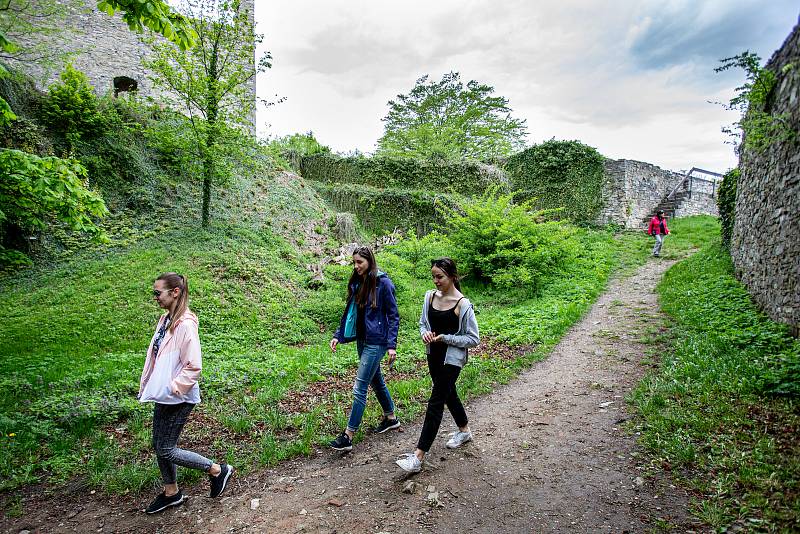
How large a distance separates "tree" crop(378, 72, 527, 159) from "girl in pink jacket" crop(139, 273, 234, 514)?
79.5 ft

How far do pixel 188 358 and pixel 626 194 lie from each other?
19468mm

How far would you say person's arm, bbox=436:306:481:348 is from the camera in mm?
3504

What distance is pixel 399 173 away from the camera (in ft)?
61.8

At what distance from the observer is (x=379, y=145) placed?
90.5 ft

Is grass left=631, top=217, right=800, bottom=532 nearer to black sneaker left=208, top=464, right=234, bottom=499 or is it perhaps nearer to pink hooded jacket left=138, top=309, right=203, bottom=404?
black sneaker left=208, top=464, right=234, bottom=499

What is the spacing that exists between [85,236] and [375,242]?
876cm

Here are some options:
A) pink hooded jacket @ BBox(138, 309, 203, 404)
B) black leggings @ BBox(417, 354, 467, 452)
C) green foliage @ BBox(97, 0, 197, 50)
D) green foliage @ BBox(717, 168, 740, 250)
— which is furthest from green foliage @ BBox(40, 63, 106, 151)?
green foliage @ BBox(717, 168, 740, 250)

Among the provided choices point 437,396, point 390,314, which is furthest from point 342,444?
point 390,314

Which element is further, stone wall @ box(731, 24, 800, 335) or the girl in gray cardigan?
stone wall @ box(731, 24, 800, 335)

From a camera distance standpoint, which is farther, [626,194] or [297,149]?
[297,149]

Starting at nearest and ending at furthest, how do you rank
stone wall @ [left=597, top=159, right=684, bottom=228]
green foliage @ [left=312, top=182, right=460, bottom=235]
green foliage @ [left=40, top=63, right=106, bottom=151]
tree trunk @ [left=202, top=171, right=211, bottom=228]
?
tree trunk @ [left=202, top=171, right=211, bottom=228], green foliage @ [left=40, top=63, right=106, bottom=151], green foliage @ [left=312, top=182, right=460, bottom=235], stone wall @ [left=597, top=159, right=684, bottom=228]

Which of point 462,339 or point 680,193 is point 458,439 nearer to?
point 462,339

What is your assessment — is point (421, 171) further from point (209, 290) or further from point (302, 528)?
point (302, 528)

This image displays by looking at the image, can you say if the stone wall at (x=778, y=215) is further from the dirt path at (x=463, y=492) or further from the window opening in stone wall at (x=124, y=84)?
the window opening in stone wall at (x=124, y=84)
